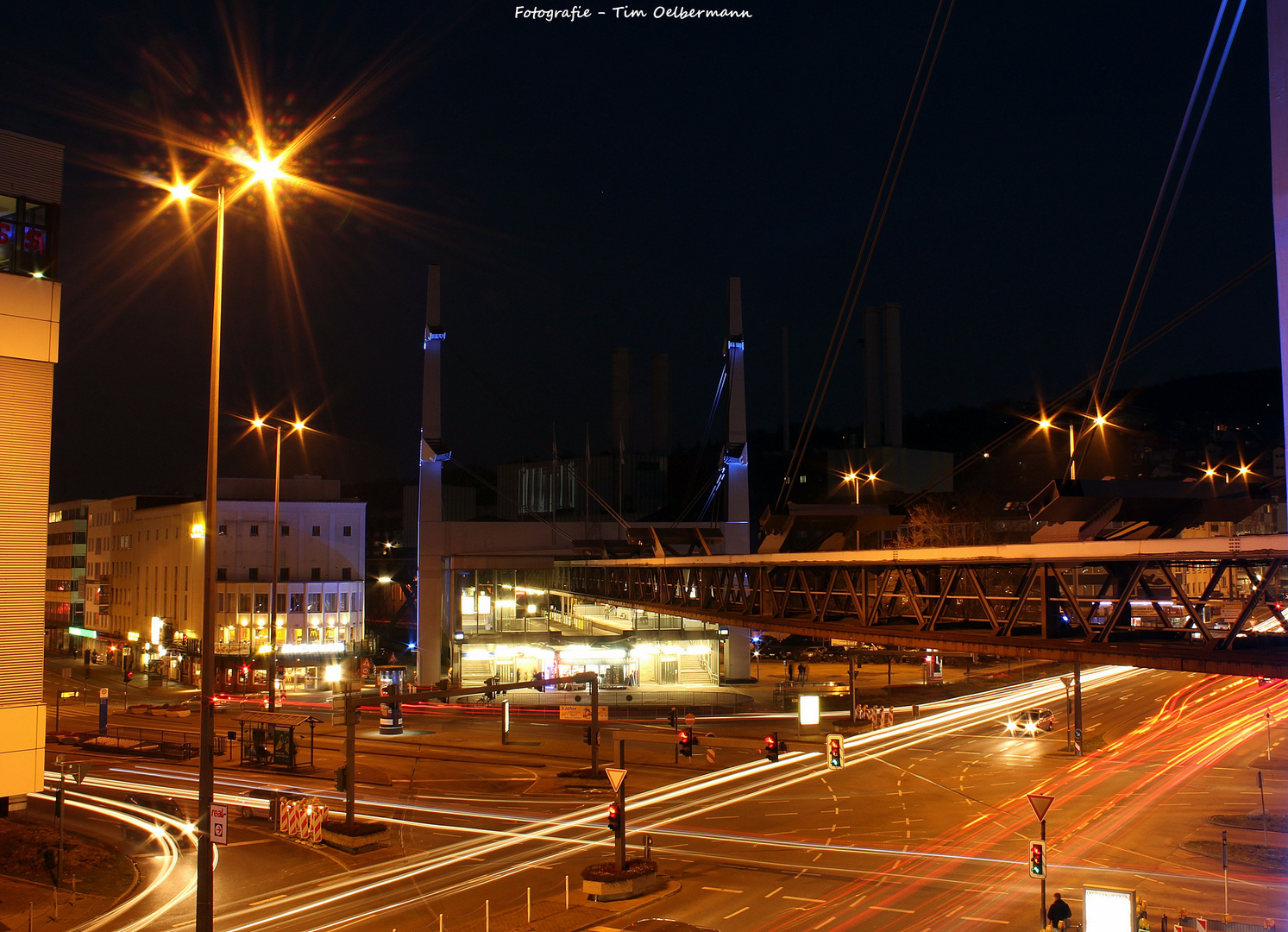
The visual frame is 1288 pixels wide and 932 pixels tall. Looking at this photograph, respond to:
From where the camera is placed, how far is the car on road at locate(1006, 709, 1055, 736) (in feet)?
146

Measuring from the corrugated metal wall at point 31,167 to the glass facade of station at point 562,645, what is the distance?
46.9 m

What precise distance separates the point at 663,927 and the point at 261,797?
18998mm

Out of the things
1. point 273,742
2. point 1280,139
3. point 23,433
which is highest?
point 1280,139

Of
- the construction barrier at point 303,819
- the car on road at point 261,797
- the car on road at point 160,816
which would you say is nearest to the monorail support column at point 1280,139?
the construction barrier at point 303,819

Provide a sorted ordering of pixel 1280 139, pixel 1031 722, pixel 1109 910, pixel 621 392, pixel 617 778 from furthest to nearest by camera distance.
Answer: pixel 621 392 → pixel 1031 722 → pixel 617 778 → pixel 1109 910 → pixel 1280 139

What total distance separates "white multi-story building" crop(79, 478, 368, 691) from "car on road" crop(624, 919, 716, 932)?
47.7 m

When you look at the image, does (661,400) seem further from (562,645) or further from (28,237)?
(28,237)

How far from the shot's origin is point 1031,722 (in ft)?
147

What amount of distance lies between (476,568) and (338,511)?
1257 cm

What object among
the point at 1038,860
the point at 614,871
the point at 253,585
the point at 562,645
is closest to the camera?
the point at 1038,860

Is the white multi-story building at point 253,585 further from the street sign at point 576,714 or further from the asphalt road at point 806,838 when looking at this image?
the asphalt road at point 806,838

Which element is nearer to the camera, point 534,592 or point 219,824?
point 219,824

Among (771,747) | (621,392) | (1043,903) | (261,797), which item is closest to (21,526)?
(261,797)

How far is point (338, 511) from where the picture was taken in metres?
71.2
